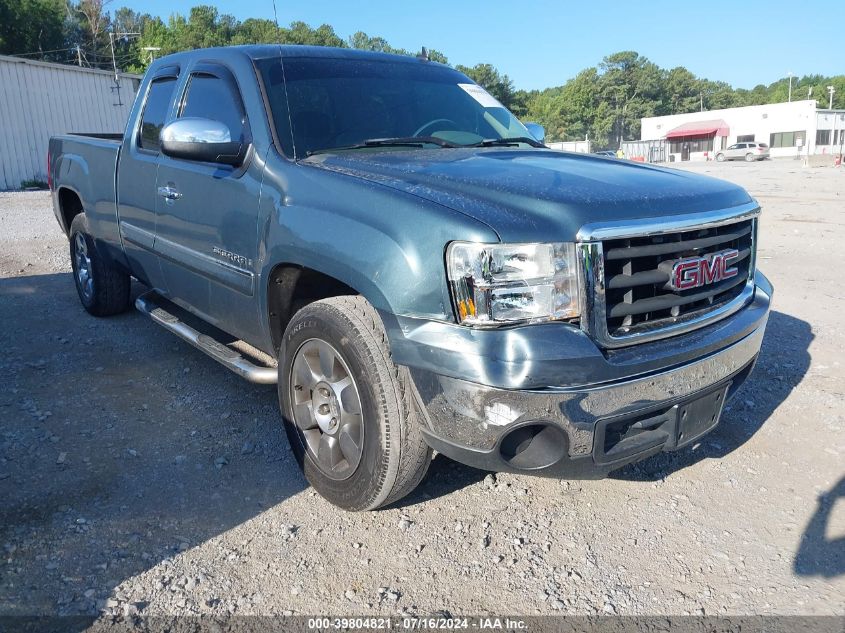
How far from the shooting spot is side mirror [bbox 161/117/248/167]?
3045 mm

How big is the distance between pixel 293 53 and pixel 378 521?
7.98 ft

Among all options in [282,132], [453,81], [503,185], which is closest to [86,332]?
[282,132]

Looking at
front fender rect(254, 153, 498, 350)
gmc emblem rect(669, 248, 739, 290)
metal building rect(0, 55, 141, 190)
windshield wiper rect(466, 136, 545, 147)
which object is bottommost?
gmc emblem rect(669, 248, 739, 290)

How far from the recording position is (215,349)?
3682 millimetres

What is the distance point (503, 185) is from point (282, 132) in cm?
121

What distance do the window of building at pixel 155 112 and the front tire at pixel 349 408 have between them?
6.64 feet

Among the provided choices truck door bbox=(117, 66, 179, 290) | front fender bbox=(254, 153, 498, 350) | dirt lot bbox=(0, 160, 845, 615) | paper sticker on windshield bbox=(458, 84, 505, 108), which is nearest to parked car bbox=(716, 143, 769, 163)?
dirt lot bbox=(0, 160, 845, 615)

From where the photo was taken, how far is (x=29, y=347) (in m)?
4.96

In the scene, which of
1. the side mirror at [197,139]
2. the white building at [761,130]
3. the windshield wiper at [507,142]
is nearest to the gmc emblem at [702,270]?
the windshield wiper at [507,142]

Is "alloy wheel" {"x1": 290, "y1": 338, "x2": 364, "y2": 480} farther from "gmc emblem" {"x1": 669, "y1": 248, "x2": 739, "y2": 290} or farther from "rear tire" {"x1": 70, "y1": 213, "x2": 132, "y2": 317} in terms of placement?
"rear tire" {"x1": 70, "y1": 213, "x2": 132, "y2": 317}

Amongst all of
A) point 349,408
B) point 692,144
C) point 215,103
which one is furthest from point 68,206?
point 692,144

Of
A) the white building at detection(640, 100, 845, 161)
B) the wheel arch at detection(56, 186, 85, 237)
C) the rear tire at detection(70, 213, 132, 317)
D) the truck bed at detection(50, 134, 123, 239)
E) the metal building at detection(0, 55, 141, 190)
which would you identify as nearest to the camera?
the truck bed at detection(50, 134, 123, 239)

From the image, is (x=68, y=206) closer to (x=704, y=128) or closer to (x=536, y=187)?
(x=536, y=187)

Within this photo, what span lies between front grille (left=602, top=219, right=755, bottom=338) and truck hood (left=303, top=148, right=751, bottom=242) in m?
0.10
